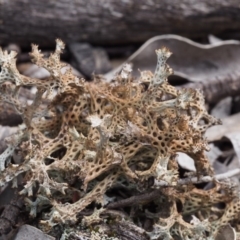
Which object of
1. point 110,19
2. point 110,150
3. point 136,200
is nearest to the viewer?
point 110,150

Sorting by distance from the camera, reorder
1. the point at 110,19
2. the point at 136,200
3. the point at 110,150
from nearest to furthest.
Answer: the point at 110,150 < the point at 136,200 < the point at 110,19

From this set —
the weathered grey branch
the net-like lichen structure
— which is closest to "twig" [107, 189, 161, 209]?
the net-like lichen structure

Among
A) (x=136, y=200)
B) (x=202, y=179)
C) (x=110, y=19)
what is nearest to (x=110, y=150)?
(x=136, y=200)

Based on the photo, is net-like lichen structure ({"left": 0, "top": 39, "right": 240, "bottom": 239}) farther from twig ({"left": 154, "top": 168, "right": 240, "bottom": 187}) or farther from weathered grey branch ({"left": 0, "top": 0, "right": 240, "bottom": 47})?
weathered grey branch ({"left": 0, "top": 0, "right": 240, "bottom": 47})

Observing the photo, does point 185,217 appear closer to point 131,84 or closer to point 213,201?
point 213,201

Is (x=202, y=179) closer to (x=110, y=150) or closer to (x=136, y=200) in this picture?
(x=136, y=200)

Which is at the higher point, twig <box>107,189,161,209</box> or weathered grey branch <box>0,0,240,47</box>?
weathered grey branch <box>0,0,240,47</box>
